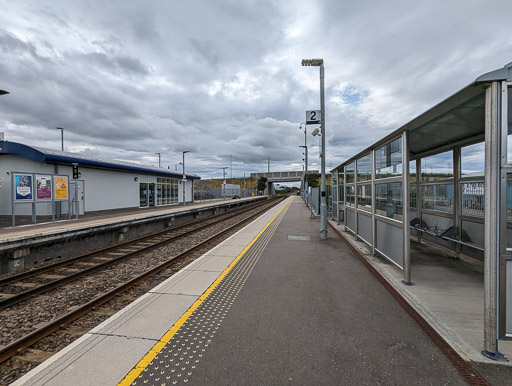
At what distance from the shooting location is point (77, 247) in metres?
9.99

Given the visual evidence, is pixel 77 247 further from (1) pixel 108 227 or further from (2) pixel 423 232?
(2) pixel 423 232

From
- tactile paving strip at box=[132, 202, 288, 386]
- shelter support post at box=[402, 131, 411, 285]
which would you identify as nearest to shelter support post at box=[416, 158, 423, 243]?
shelter support post at box=[402, 131, 411, 285]

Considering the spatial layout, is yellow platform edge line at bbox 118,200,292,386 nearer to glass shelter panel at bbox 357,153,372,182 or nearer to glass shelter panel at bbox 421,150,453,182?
glass shelter panel at bbox 357,153,372,182

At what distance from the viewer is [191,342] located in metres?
3.20

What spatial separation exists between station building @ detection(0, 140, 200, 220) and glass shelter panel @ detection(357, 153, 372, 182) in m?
14.7

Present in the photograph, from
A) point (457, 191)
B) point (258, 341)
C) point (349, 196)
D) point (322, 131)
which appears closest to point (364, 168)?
point (457, 191)

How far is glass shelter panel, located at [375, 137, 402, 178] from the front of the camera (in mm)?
5457

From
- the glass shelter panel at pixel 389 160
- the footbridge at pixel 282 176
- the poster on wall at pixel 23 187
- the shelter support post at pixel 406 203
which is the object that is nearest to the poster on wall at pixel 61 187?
the poster on wall at pixel 23 187

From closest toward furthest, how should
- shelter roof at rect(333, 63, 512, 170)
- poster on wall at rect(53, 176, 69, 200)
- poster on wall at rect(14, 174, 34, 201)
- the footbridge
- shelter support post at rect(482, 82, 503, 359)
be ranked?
shelter support post at rect(482, 82, 503, 359) → shelter roof at rect(333, 63, 512, 170) → poster on wall at rect(14, 174, 34, 201) → poster on wall at rect(53, 176, 69, 200) → the footbridge

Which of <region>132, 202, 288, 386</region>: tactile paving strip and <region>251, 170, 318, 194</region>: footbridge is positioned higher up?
<region>251, 170, 318, 194</region>: footbridge

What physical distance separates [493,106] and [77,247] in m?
12.2

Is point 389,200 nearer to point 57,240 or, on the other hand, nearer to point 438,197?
point 438,197

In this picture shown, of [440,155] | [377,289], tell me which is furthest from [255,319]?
[440,155]

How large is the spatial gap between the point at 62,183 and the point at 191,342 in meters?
15.5
